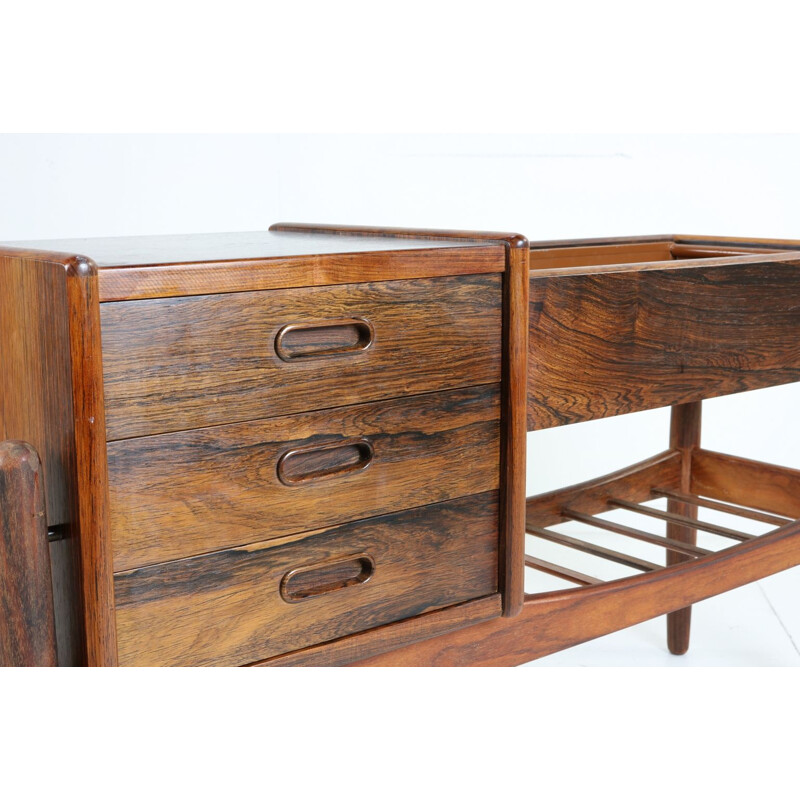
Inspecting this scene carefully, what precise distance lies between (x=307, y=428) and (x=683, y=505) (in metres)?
1.50

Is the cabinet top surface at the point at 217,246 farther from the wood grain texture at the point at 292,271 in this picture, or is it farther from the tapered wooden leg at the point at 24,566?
the tapered wooden leg at the point at 24,566

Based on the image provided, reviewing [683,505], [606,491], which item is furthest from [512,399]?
[683,505]

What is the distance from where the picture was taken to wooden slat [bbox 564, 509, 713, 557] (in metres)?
1.80

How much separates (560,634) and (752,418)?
6.68ft

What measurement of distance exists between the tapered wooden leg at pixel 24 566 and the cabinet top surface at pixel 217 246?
0.71 feet

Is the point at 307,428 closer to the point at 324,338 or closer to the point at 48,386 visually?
the point at 324,338

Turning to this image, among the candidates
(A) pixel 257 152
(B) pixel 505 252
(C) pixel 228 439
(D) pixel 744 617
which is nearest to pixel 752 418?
(D) pixel 744 617

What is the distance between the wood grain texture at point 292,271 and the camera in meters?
1.04

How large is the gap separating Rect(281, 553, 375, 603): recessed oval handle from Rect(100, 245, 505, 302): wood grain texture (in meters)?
0.32

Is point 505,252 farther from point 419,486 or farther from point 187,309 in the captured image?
point 187,309

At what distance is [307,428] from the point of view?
3.93ft

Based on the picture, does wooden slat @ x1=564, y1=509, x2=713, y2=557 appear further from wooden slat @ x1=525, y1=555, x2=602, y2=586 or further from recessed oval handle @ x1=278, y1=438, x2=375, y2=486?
recessed oval handle @ x1=278, y1=438, x2=375, y2=486

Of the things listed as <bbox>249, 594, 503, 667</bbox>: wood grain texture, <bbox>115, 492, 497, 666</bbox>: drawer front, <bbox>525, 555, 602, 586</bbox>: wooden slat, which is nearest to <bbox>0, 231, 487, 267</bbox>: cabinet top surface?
<bbox>115, 492, 497, 666</bbox>: drawer front

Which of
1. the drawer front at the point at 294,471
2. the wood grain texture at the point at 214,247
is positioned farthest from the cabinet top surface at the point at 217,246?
the drawer front at the point at 294,471
